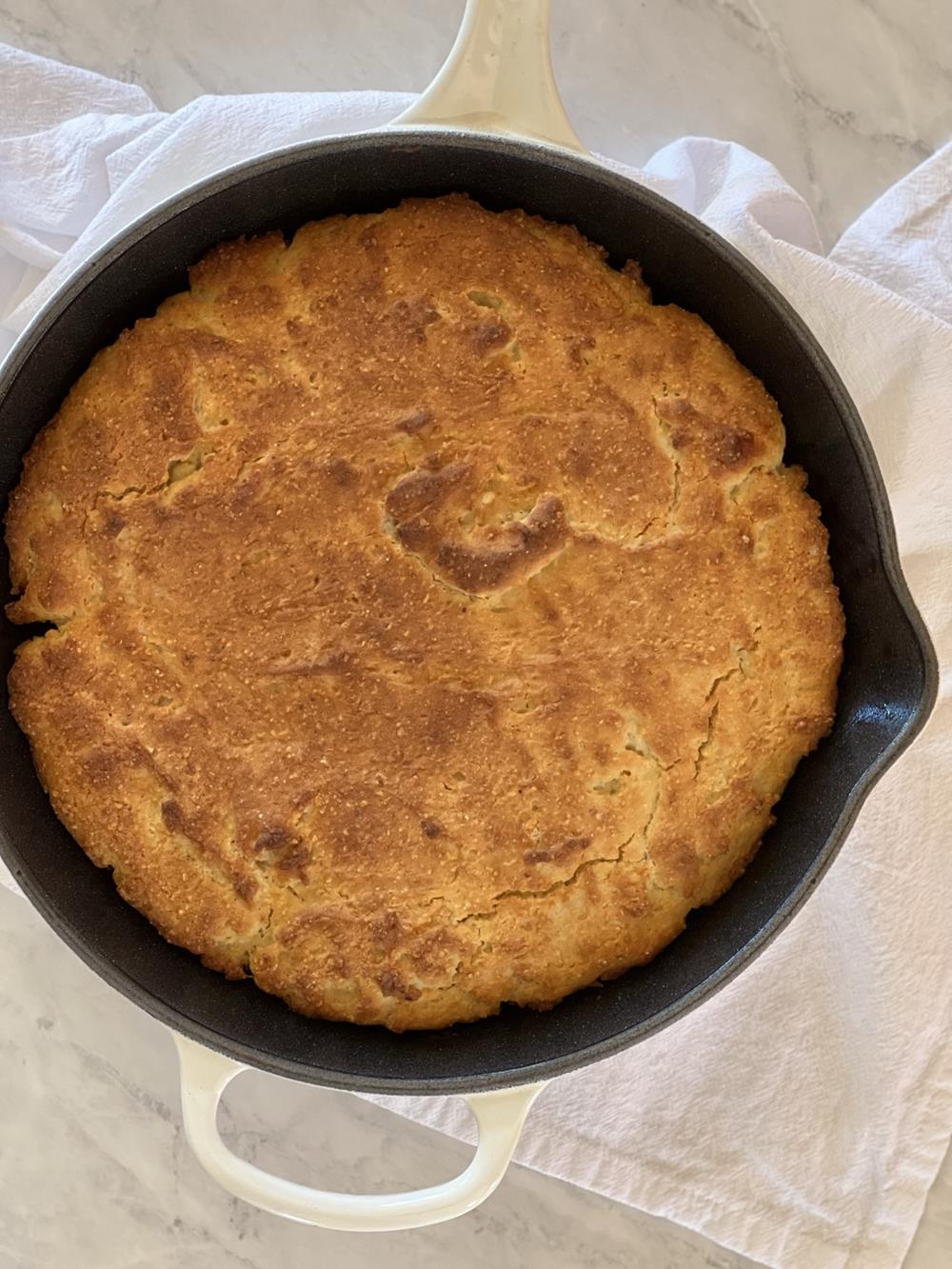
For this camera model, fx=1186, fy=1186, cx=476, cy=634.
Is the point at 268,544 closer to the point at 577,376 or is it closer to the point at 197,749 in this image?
the point at 197,749

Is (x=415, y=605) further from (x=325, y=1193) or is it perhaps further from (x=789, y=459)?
(x=325, y=1193)

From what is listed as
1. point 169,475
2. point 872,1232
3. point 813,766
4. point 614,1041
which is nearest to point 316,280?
point 169,475

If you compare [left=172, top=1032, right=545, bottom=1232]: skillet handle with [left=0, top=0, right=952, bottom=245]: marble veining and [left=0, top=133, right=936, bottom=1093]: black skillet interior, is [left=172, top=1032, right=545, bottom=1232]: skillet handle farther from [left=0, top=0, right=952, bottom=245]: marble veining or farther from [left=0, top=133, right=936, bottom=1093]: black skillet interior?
[left=0, top=0, right=952, bottom=245]: marble veining

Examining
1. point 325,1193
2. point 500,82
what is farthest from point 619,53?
point 325,1193

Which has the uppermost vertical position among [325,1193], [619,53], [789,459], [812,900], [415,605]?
[619,53]

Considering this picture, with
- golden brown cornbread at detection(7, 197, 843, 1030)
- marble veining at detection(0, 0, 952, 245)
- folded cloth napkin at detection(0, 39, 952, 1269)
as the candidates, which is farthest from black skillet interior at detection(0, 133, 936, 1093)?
marble veining at detection(0, 0, 952, 245)
